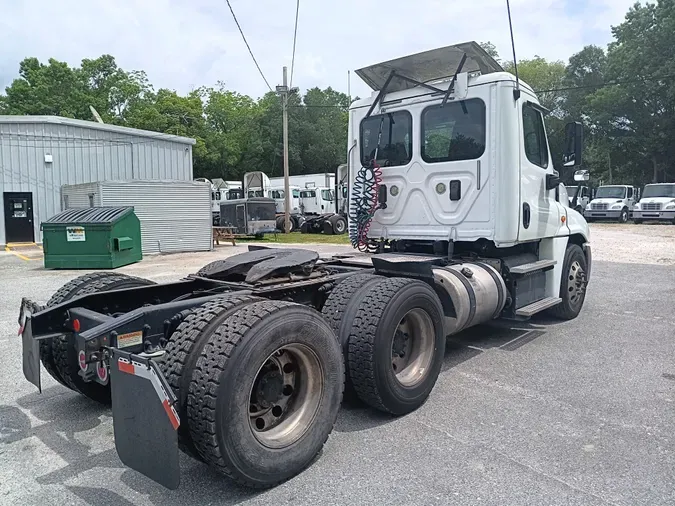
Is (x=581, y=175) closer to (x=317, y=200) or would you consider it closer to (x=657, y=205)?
(x=317, y=200)

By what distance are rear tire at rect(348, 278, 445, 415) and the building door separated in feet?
73.1

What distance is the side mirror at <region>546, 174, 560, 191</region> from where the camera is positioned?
664 cm

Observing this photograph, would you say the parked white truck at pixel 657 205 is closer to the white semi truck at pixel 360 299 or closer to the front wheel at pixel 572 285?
the white semi truck at pixel 360 299

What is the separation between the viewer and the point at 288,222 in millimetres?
26688

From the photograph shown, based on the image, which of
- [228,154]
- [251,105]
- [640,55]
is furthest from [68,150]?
[251,105]

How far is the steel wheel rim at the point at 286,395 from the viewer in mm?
3270

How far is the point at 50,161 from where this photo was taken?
22.6 metres

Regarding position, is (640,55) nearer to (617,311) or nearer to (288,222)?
(288,222)

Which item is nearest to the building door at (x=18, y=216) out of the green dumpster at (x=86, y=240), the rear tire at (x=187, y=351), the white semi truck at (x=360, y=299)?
the green dumpster at (x=86, y=240)

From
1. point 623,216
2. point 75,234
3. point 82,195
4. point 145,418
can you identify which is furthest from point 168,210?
point 623,216

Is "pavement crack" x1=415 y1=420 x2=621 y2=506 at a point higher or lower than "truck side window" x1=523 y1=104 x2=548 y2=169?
lower

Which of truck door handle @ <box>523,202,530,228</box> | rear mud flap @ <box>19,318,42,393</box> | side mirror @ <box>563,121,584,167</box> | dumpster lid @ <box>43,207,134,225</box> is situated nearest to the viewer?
rear mud flap @ <box>19,318,42,393</box>

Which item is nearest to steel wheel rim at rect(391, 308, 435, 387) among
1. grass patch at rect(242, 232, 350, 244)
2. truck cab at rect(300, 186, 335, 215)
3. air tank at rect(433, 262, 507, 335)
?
air tank at rect(433, 262, 507, 335)

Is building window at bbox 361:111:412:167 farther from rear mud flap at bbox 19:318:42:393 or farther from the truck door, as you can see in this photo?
rear mud flap at bbox 19:318:42:393
